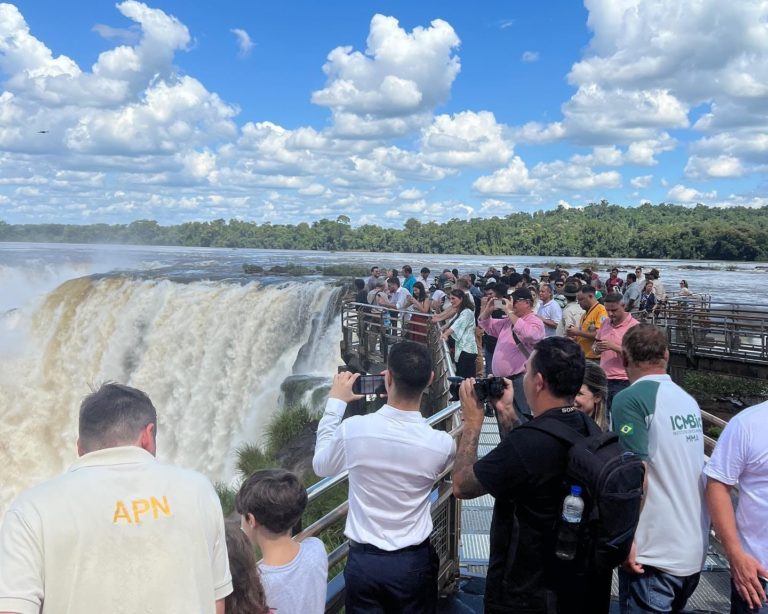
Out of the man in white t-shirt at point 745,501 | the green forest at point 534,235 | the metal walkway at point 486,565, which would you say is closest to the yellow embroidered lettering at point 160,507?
the metal walkway at point 486,565

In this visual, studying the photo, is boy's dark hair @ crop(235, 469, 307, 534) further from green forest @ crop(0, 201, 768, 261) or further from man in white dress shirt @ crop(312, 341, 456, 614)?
green forest @ crop(0, 201, 768, 261)

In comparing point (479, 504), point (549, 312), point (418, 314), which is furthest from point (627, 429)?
point (418, 314)

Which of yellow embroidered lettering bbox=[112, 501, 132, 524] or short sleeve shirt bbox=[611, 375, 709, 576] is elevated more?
yellow embroidered lettering bbox=[112, 501, 132, 524]

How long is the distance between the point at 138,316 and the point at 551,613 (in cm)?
2282

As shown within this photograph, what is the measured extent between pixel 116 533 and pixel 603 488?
1.48 meters

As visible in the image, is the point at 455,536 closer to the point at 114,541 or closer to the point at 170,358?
the point at 114,541

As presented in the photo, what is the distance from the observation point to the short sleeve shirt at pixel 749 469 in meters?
2.60

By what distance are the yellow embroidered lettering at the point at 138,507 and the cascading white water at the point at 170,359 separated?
14755mm

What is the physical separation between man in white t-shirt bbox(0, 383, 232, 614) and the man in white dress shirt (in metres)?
0.86

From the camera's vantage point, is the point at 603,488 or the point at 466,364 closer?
the point at 603,488

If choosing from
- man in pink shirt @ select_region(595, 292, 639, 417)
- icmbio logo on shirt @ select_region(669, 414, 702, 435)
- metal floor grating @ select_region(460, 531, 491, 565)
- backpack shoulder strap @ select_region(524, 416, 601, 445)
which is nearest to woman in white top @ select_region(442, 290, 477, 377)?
man in pink shirt @ select_region(595, 292, 639, 417)

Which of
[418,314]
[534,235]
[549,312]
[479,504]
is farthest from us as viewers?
[534,235]

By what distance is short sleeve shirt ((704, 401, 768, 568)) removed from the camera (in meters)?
2.60

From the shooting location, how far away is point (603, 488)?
2.17 meters
